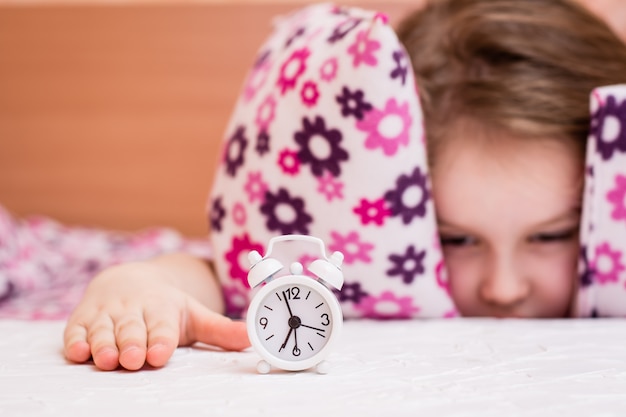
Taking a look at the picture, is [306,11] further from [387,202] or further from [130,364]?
[130,364]

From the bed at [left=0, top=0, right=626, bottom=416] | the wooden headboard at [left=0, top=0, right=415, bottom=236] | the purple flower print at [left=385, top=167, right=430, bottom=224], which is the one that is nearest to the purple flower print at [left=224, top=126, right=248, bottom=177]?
the purple flower print at [left=385, top=167, right=430, bottom=224]

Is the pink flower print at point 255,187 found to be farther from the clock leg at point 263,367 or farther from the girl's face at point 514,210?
the clock leg at point 263,367

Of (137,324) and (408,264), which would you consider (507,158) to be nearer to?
(408,264)

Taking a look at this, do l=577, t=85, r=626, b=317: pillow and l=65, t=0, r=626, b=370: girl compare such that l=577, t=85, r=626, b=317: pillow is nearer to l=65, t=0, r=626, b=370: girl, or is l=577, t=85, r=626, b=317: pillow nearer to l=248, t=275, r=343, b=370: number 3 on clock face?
l=65, t=0, r=626, b=370: girl

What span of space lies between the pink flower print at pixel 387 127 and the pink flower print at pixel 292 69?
0.12m

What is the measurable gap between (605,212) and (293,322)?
0.49 meters

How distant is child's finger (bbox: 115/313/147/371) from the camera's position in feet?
1.90

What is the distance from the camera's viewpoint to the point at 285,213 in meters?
0.87

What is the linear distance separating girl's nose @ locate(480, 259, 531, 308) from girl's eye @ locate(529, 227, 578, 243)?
47 mm

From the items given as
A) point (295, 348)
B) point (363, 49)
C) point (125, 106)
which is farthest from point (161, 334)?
point (125, 106)

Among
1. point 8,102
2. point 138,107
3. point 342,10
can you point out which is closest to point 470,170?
point 342,10

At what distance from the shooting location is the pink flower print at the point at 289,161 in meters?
0.86

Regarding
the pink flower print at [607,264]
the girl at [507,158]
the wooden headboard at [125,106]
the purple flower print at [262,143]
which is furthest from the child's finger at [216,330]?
the wooden headboard at [125,106]

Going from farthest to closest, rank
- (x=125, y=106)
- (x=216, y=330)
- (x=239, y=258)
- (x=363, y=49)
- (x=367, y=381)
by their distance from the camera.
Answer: (x=125, y=106) → (x=239, y=258) → (x=363, y=49) → (x=216, y=330) → (x=367, y=381)
